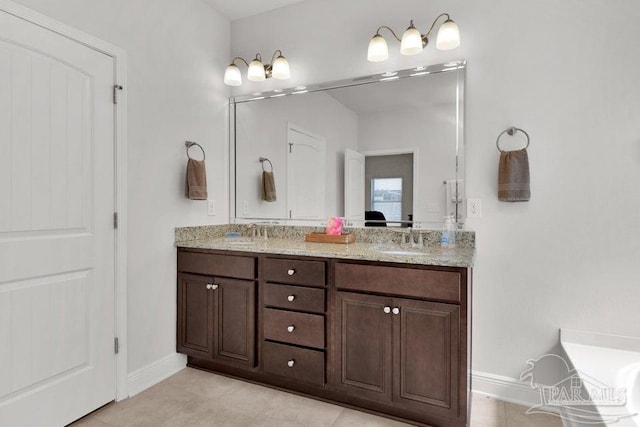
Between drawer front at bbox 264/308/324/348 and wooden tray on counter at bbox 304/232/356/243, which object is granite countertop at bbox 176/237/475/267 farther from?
drawer front at bbox 264/308/324/348

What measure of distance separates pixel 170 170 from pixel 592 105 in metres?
2.58

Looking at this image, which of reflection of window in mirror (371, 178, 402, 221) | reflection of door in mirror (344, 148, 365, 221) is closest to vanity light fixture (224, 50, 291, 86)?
reflection of door in mirror (344, 148, 365, 221)

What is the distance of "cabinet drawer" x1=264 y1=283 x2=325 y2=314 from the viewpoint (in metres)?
2.04

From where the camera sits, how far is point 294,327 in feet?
6.90

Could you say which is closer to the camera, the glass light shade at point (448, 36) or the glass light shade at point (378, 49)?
the glass light shade at point (448, 36)

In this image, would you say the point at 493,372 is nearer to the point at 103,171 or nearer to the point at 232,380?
the point at 232,380

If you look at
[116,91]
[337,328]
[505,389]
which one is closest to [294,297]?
[337,328]

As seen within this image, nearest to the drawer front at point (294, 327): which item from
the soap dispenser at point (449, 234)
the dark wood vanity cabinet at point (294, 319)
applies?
the dark wood vanity cabinet at point (294, 319)

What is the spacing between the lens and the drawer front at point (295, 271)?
2031 mm

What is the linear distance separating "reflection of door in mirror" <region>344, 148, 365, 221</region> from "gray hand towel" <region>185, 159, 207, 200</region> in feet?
3.34

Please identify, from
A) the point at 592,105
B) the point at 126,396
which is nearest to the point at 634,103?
the point at 592,105

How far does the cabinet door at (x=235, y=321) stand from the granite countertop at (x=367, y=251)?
24 centimetres

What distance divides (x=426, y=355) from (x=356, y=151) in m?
1.41

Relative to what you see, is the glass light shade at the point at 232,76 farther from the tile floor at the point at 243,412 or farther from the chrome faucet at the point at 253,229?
the tile floor at the point at 243,412
